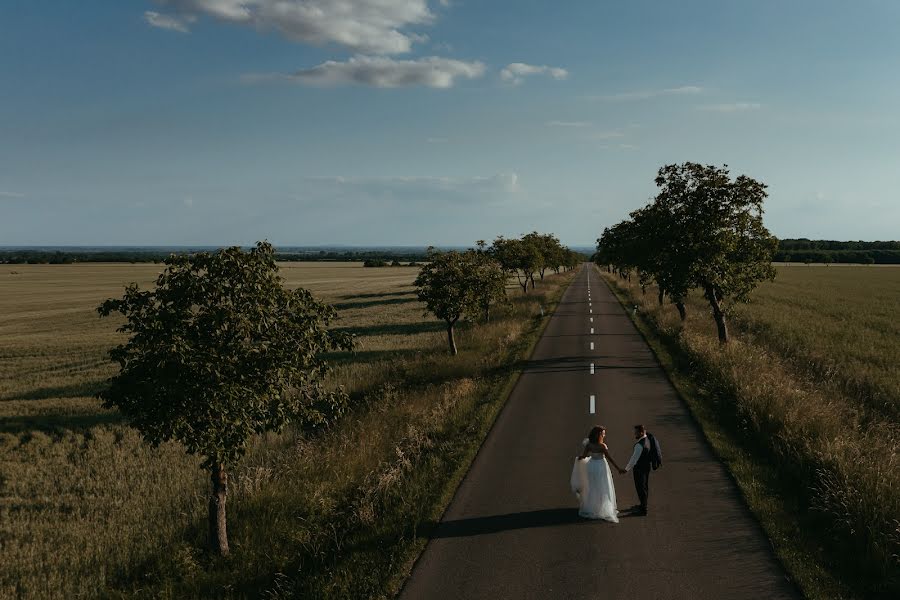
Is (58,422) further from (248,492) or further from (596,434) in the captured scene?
(596,434)

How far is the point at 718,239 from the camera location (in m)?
22.4

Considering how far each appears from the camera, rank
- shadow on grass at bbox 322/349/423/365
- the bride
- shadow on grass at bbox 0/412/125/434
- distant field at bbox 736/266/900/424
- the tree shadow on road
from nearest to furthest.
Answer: the tree shadow on road, the bride, distant field at bbox 736/266/900/424, shadow on grass at bbox 0/412/125/434, shadow on grass at bbox 322/349/423/365

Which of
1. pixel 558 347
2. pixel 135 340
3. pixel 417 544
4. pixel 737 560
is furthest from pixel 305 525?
pixel 558 347

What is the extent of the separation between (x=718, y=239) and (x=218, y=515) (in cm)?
2091

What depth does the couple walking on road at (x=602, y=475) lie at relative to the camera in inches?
367

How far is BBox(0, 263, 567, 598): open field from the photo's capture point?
8.55 m

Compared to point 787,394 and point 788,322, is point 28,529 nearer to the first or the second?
point 787,394

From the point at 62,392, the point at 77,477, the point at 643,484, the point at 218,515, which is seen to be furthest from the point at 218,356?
the point at 62,392

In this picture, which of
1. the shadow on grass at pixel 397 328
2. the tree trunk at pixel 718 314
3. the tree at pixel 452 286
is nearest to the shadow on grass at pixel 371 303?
the shadow on grass at pixel 397 328

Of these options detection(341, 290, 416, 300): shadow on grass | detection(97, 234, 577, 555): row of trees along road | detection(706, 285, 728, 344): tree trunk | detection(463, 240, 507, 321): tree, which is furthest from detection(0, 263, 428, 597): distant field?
detection(341, 290, 416, 300): shadow on grass

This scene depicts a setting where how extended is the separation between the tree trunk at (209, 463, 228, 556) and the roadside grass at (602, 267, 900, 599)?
8.82 metres

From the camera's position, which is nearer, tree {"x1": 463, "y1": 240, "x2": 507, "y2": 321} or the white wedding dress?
the white wedding dress

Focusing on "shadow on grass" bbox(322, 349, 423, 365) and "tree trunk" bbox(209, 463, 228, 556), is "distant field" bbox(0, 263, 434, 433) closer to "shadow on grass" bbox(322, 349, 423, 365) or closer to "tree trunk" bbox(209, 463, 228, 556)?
"shadow on grass" bbox(322, 349, 423, 365)

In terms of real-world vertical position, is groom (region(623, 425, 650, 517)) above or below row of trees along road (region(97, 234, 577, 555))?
below
